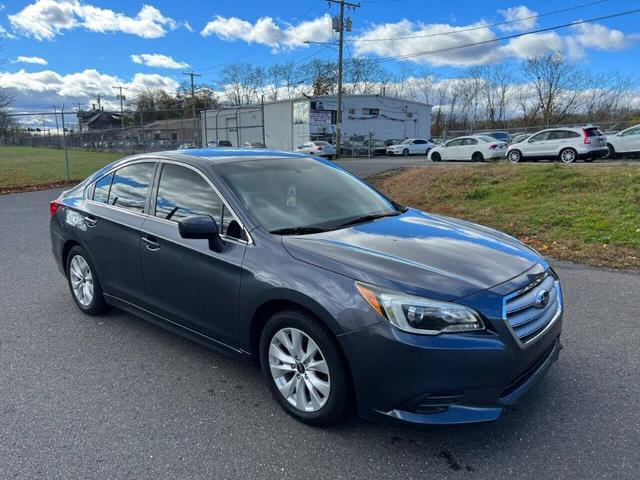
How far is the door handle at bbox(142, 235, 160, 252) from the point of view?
11.8ft

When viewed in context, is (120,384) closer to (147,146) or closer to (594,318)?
(594,318)

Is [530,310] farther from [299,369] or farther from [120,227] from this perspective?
[120,227]

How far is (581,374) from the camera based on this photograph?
11.1ft

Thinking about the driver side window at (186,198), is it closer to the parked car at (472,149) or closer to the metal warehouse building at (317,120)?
the parked car at (472,149)

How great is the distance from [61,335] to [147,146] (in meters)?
36.0

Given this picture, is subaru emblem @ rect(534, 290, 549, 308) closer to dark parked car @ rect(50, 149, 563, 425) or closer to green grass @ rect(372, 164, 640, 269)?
dark parked car @ rect(50, 149, 563, 425)

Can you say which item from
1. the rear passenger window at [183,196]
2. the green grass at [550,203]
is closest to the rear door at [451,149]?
the green grass at [550,203]

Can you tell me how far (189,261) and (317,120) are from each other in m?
39.1

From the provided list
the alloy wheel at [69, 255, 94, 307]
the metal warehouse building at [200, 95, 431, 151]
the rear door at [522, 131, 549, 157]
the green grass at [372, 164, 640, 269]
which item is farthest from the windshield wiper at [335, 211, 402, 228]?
the metal warehouse building at [200, 95, 431, 151]

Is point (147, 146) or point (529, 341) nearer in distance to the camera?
point (529, 341)

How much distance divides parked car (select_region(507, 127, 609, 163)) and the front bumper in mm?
18726

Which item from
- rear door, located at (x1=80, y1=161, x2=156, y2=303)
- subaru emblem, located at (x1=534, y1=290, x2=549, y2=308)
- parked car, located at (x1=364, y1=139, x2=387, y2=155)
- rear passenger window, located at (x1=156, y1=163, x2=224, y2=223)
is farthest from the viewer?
parked car, located at (x1=364, y1=139, x2=387, y2=155)

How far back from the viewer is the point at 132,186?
13.6 feet

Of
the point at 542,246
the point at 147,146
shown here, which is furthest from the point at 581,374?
the point at 147,146
